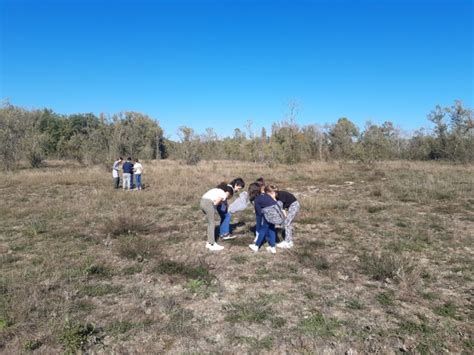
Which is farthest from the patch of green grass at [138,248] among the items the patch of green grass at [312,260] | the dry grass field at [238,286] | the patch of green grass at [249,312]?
the patch of green grass at [312,260]

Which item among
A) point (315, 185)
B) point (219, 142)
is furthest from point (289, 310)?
point (219, 142)

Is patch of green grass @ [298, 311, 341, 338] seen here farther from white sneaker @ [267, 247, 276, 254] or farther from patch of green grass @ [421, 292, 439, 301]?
white sneaker @ [267, 247, 276, 254]

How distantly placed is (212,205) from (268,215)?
1.14 meters

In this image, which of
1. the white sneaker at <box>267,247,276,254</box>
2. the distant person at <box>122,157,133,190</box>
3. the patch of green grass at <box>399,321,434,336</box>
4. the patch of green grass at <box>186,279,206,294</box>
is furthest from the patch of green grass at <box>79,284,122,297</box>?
the distant person at <box>122,157,133,190</box>

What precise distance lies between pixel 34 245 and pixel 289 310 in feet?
18.9

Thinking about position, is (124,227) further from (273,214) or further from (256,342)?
(256,342)

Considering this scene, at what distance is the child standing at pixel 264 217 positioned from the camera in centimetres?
609

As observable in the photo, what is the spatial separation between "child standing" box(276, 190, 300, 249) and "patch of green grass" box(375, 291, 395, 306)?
7.39 ft

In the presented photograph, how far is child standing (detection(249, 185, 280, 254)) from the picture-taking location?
20.0 ft

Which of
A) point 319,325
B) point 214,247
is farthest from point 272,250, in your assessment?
point 319,325

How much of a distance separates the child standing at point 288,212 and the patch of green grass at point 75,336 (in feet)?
12.8

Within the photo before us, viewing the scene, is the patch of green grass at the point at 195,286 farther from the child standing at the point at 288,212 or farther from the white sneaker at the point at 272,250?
the child standing at the point at 288,212

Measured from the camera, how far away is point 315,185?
15.8 metres

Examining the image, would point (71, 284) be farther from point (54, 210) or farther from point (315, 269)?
point (54, 210)
